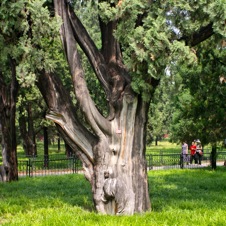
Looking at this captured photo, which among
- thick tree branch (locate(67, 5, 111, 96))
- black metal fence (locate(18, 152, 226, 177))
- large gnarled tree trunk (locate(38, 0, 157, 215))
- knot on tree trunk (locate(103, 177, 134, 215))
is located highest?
thick tree branch (locate(67, 5, 111, 96))

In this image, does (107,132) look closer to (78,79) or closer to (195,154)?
(78,79)

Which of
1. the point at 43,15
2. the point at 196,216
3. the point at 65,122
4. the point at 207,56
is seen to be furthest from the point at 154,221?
the point at 207,56

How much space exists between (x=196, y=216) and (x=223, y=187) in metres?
6.36

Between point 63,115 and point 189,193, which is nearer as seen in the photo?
point 63,115

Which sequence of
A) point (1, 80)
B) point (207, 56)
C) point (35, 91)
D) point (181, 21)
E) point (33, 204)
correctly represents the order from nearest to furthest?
1. point (181, 21)
2. point (33, 204)
3. point (207, 56)
4. point (1, 80)
5. point (35, 91)

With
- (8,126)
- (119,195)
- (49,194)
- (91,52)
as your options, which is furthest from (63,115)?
(8,126)

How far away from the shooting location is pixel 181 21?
7945mm

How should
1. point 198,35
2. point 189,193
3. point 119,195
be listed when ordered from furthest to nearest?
point 189,193, point 198,35, point 119,195

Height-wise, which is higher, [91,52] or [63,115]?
[91,52]

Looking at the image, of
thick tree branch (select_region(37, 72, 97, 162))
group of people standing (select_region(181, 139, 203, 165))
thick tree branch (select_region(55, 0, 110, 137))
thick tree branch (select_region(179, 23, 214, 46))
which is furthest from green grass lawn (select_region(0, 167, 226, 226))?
group of people standing (select_region(181, 139, 203, 165))

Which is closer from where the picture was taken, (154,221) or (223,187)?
(154,221)

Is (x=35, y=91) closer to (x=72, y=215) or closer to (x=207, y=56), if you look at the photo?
(x=207, y=56)

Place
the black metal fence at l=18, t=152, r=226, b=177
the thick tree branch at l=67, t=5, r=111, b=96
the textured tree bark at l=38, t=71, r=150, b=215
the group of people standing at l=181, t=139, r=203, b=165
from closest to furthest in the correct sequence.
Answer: the textured tree bark at l=38, t=71, r=150, b=215
the thick tree branch at l=67, t=5, r=111, b=96
the black metal fence at l=18, t=152, r=226, b=177
the group of people standing at l=181, t=139, r=203, b=165

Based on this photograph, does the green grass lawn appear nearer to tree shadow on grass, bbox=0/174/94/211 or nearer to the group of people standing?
tree shadow on grass, bbox=0/174/94/211
